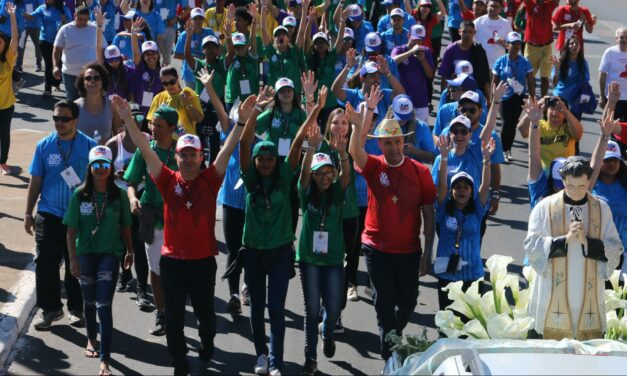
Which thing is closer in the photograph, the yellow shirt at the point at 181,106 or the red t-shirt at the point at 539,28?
the yellow shirt at the point at 181,106

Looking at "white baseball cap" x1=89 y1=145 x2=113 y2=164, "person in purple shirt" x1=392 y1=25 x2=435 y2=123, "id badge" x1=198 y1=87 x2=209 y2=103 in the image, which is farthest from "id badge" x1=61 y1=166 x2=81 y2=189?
"person in purple shirt" x1=392 y1=25 x2=435 y2=123

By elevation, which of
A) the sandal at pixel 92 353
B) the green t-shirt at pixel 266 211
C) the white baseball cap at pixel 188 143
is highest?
the white baseball cap at pixel 188 143

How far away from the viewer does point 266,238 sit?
31.3 feet

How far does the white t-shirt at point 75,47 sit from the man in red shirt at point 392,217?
772 cm

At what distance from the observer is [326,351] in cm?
1007

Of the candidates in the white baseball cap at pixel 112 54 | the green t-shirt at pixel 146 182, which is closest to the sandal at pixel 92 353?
the green t-shirt at pixel 146 182

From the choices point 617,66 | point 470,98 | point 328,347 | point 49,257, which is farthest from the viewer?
point 617,66

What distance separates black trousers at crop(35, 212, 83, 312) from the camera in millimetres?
10469

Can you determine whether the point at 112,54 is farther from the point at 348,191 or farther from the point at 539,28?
the point at 539,28

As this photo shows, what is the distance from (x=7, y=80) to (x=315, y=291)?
6222 mm

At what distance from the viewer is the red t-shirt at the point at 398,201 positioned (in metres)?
9.61

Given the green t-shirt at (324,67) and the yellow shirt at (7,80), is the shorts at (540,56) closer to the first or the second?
the green t-shirt at (324,67)

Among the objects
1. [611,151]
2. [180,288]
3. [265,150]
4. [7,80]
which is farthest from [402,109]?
[7,80]

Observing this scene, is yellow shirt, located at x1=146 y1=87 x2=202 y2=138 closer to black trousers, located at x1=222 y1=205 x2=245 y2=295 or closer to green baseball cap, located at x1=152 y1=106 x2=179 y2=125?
black trousers, located at x1=222 y1=205 x2=245 y2=295
